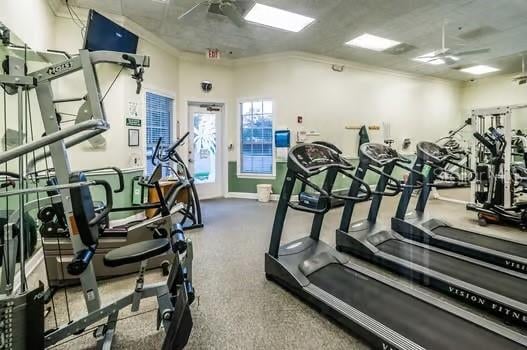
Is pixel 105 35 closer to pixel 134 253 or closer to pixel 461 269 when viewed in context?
pixel 134 253

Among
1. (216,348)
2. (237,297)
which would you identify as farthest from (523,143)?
(216,348)

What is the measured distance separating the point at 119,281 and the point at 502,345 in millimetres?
2989

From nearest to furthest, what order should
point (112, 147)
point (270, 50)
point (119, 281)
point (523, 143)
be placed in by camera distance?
point (119, 281) → point (112, 147) → point (523, 143) → point (270, 50)

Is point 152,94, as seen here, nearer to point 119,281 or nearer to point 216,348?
point 119,281

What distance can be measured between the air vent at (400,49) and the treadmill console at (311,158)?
15.1ft

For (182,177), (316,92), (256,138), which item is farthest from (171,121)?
(316,92)

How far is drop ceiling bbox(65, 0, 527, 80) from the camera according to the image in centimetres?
442

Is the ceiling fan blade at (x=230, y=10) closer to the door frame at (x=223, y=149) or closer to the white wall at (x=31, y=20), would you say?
the white wall at (x=31, y=20)

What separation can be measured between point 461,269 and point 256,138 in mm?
4998

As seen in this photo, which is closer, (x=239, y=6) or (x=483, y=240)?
(x=483, y=240)

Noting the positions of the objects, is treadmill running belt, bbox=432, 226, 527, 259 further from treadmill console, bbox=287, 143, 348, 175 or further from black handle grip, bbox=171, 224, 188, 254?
black handle grip, bbox=171, 224, 188, 254

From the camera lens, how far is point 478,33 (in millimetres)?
5473

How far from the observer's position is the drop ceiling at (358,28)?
4.42 meters

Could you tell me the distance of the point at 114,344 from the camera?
193cm
